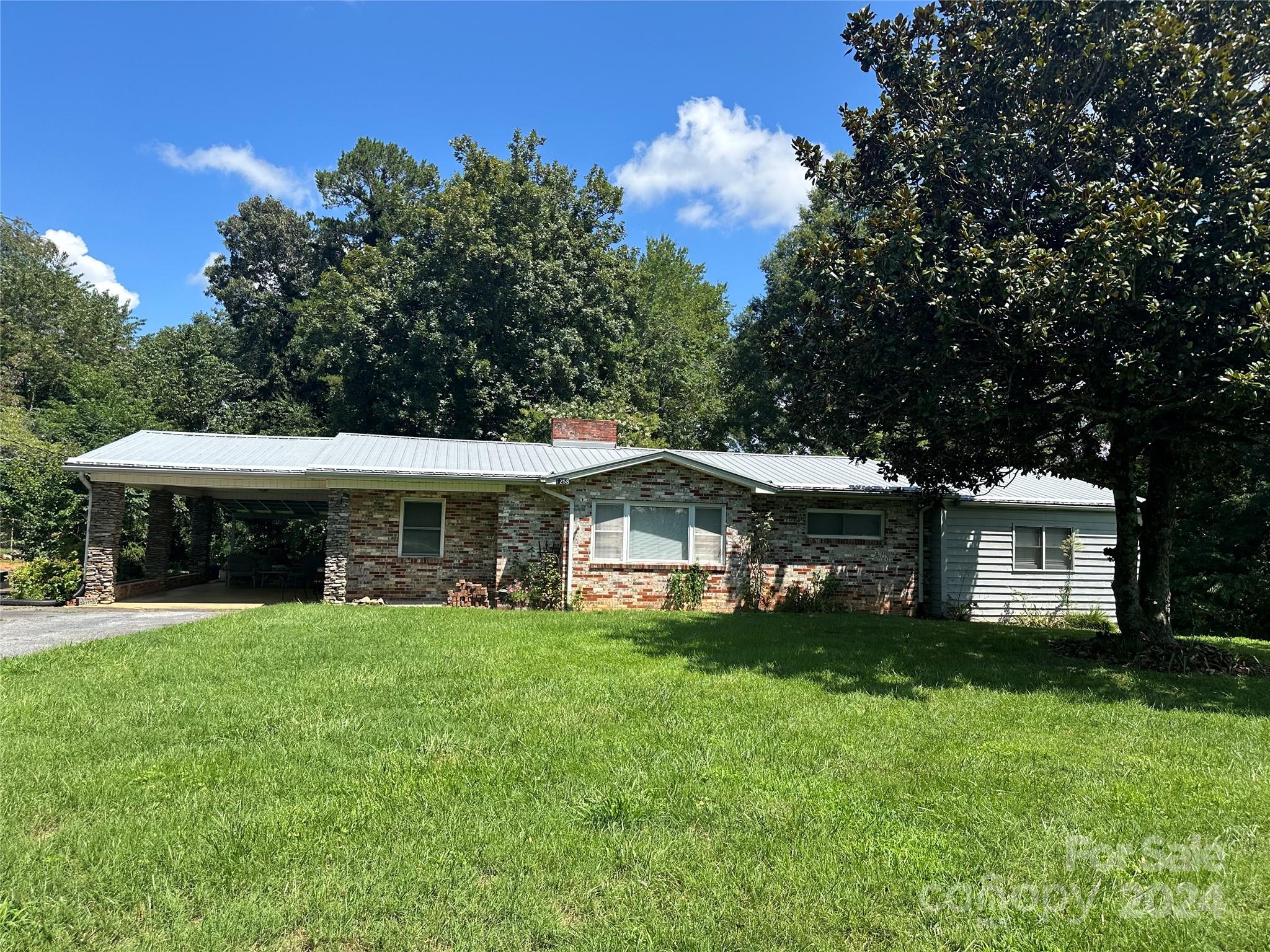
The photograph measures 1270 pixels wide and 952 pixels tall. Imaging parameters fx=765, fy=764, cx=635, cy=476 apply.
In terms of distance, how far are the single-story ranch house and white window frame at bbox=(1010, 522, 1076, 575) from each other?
0.12ft

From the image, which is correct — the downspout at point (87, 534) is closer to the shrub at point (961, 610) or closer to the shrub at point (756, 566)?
the shrub at point (756, 566)

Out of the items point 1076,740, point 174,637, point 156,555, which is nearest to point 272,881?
point 1076,740

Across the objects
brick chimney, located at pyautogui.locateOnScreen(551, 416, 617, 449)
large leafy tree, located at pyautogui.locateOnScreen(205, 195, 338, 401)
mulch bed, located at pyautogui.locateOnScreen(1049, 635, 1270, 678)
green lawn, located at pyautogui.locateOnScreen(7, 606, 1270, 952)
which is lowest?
green lawn, located at pyautogui.locateOnScreen(7, 606, 1270, 952)

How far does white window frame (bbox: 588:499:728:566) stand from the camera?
1462cm

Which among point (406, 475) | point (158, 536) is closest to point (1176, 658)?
point (406, 475)

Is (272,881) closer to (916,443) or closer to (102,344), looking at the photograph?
(916,443)

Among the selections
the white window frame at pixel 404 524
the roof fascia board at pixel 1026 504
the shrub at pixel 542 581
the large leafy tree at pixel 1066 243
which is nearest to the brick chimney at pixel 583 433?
the white window frame at pixel 404 524

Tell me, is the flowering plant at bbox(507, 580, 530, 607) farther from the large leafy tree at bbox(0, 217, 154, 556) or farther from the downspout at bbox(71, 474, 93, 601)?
the large leafy tree at bbox(0, 217, 154, 556)

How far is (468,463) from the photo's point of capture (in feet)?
50.3

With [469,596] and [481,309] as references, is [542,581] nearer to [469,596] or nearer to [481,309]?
[469,596]

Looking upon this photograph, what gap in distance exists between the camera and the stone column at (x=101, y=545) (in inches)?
567

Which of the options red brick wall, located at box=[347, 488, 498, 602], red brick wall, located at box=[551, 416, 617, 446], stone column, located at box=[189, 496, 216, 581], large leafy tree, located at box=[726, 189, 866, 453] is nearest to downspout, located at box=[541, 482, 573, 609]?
red brick wall, located at box=[347, 488, 498, 602]

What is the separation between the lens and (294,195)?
36344 millimetres

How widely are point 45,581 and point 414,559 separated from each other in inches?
269
